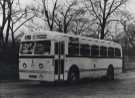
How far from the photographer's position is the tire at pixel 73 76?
1748cm

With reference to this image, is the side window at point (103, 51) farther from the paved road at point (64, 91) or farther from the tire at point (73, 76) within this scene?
the paved road at point (64, 91)

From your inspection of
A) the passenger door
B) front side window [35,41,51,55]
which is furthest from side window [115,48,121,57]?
front side window [35,41,51,55]

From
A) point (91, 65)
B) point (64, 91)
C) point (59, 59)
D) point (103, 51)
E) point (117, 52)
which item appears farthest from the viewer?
point (117, 52)

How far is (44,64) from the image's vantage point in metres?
A: 16.4

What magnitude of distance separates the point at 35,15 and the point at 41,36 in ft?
90.0

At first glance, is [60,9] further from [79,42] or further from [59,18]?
[79,42]

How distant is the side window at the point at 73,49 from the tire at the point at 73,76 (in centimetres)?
89

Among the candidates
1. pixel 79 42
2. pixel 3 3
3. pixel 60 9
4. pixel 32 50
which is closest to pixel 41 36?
pixel 32 50

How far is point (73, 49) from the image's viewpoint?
1784 cm

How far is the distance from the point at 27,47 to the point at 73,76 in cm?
304

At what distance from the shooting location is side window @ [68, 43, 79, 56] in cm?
1746

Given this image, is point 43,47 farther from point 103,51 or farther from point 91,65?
point 103,51

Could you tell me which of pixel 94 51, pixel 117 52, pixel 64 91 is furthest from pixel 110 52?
pixel 64 91

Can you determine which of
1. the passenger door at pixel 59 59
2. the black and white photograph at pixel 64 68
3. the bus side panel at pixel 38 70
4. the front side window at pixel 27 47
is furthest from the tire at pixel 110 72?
the front side window at pixel 27 47
